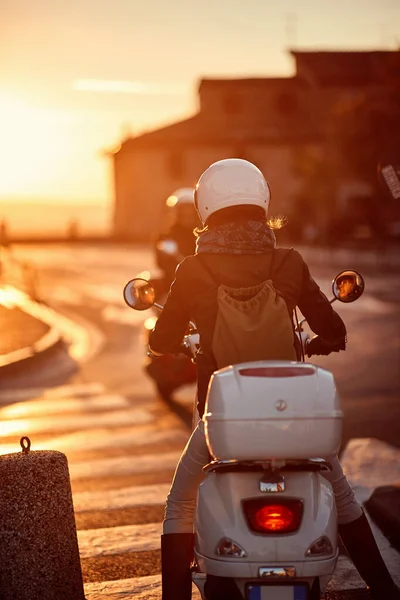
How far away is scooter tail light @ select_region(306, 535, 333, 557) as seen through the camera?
3473 mm

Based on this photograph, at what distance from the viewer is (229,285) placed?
398 centimetres

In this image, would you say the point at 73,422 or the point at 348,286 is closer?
the point at 348,286

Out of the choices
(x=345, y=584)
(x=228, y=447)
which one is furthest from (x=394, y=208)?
(x=228, y=447)

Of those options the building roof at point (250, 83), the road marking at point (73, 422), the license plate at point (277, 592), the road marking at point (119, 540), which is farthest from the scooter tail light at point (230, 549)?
the building roof at point (250, 83)

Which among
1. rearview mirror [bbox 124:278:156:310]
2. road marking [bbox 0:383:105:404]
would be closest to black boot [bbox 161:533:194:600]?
rearview mirror [bbox 124:278:156:310]

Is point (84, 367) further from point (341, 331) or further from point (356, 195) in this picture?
point (356, 195)

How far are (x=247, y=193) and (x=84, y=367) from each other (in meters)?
11.5

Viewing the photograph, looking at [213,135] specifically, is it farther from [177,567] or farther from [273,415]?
[273,415]

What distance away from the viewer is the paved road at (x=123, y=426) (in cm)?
614

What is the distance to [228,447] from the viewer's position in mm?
3410

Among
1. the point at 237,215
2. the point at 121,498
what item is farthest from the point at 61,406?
the point at 237,215

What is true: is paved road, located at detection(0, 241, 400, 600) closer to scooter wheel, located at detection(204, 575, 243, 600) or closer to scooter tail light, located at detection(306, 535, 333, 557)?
scooter wheel, located at detection(204, 575, 243, 600)

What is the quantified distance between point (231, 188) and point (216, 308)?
0.53 meters

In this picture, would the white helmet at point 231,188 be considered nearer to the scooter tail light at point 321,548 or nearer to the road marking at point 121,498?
the scooter tail light at point 321,548
